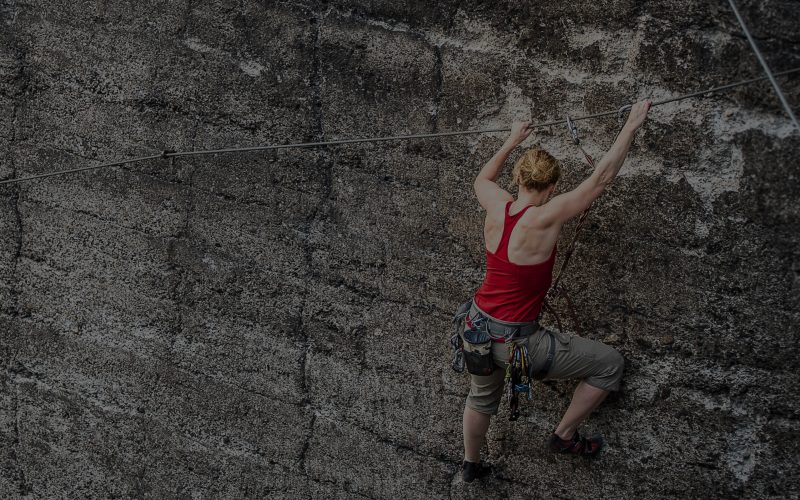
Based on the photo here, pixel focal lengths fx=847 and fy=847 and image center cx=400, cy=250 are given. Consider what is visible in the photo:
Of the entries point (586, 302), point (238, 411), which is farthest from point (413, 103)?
point (238, 411)

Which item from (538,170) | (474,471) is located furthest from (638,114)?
(474,471)

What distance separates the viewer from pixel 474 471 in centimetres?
337

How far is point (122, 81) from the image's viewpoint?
12.1 ft

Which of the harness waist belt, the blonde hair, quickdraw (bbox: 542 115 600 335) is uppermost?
the blonde hair

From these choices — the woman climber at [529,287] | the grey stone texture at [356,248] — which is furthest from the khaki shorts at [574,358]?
the grey stone texture at [356,248]

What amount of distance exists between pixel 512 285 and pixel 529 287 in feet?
0.19

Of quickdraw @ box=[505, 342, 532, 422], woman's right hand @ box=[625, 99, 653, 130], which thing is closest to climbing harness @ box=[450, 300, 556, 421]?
quickdraw @ box=[505, 342, 532, 422]

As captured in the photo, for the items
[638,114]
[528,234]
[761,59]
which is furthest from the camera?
[528,234]

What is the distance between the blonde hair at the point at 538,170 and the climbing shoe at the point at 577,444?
982 millimetres

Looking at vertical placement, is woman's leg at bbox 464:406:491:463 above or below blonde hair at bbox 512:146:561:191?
below

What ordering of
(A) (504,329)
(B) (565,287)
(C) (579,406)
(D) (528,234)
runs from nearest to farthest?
(D) (528,234)
(A) (504,329)
(C) (579,406)
(B) (565,287)

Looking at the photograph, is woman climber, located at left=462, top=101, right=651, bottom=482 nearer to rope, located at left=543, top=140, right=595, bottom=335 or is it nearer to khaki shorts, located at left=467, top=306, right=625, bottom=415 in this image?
khaki shorts, located at left=467, top=306, right=625, bottom=415

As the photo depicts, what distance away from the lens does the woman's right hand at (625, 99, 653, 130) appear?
2.72 m

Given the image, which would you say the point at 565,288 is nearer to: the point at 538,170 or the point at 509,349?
the point at 509,349
